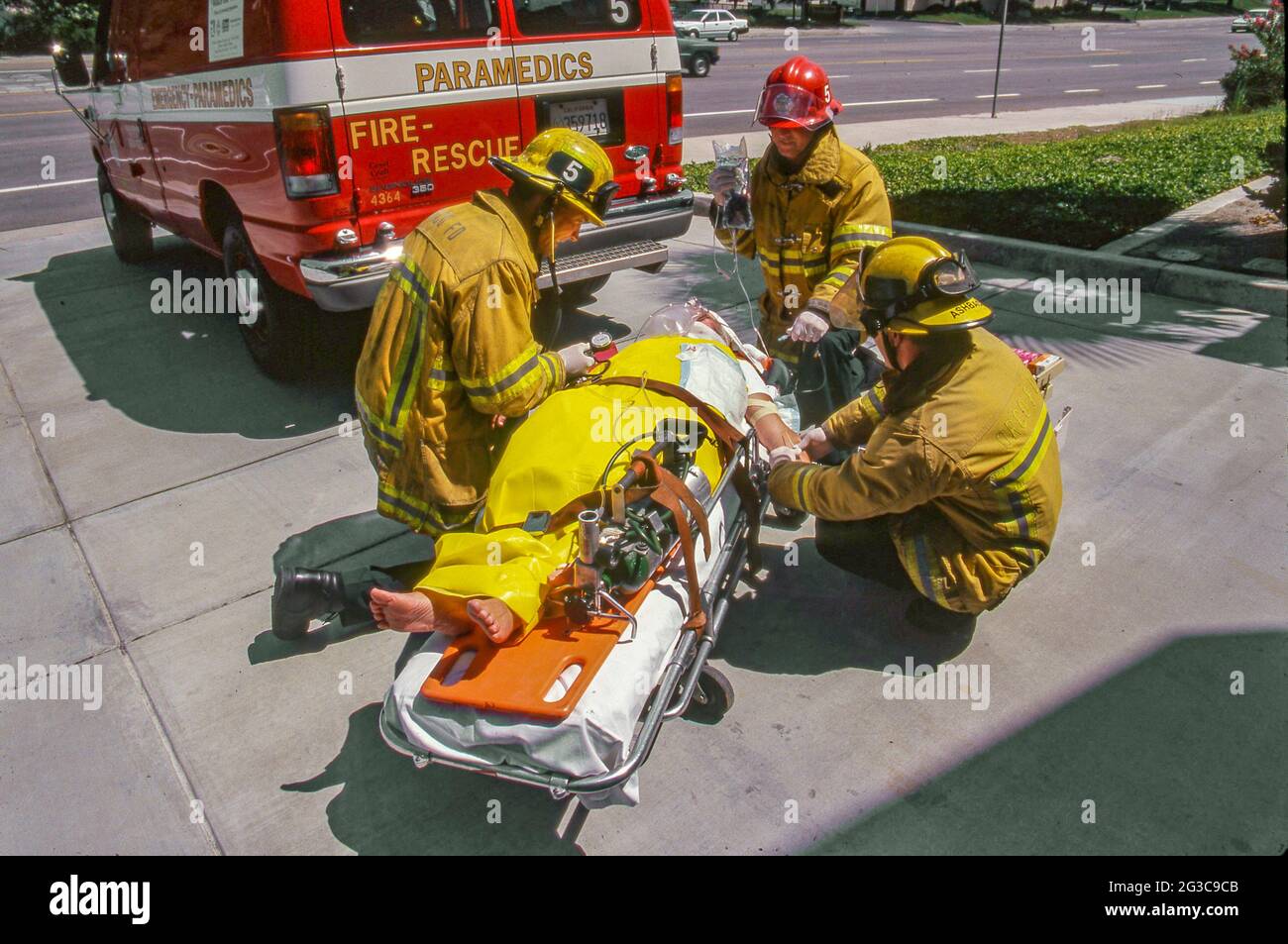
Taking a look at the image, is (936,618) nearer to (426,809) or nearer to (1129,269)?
(426,809)

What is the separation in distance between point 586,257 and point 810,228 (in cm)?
189

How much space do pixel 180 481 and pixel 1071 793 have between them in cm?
412

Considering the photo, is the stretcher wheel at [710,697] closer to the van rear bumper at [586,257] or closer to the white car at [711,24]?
the van rear bumper at [586,257]

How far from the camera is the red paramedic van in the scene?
14.5 feet

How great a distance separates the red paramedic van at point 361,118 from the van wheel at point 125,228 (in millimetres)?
1609

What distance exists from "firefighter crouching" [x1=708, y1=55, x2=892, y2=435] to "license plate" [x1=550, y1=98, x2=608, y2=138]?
5.36 feet

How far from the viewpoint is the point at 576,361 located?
124 inches

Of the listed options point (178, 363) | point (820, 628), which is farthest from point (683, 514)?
point (178, 363)

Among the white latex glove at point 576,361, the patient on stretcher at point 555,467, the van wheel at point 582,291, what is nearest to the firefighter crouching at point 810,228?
the patient on stretcher at point 555,467

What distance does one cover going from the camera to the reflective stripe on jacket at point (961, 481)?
108 inches

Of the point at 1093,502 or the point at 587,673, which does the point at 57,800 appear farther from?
the point at 1093,502

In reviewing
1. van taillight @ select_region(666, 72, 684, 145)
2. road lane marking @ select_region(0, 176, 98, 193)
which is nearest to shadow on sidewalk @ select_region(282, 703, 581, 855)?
van taillight @ select_region(666, 72, 684, 145)

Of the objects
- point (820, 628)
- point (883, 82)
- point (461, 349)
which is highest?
point (883, 82)
